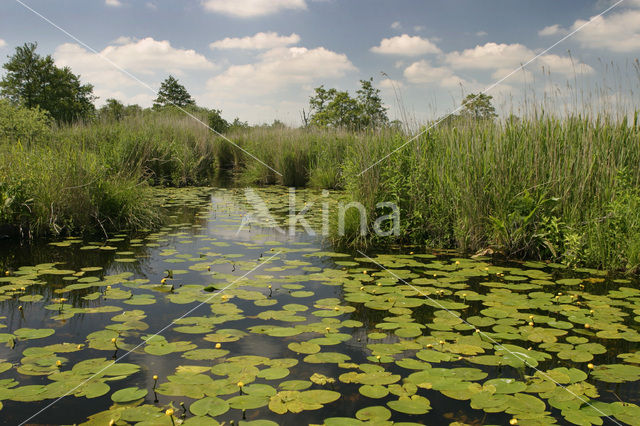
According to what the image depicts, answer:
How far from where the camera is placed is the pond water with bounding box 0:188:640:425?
1.97m

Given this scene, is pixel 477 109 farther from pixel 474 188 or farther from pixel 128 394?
pixel 128 394

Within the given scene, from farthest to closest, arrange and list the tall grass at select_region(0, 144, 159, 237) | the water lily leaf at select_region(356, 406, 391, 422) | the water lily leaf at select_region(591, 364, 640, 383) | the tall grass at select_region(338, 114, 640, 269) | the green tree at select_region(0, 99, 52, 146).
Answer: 1. the green tree at select_region(0, 99, 52, 146)
2. the tall grass at select_region(0, 144, 159, 237)
3. the tall grass at select_region(338, 114, 640, 269)
4. the water lily leaf at select_region(591, 364, 640, 383)
5. the water lily leaf at select_region(356, 406, 391, 422)

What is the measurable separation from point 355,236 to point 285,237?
0.94 meters

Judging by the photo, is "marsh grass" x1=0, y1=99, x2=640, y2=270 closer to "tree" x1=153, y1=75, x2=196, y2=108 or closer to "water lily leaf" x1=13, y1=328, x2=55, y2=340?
"water lily leaf" x1=13, y1=328, x2=55, y2=340

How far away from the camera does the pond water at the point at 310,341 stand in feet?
6.48

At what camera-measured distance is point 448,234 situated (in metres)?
5.12

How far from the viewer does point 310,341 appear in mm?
2639

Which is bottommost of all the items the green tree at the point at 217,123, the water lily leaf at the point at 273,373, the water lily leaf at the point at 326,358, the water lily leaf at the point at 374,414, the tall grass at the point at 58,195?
the water lily leaf at the point at 374,414

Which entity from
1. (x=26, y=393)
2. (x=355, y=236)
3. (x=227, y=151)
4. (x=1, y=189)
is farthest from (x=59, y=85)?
(x=26, y=393)

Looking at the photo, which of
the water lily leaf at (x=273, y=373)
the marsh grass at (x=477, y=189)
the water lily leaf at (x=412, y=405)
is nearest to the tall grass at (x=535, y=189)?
the marsh grass at (x=477, y=189)

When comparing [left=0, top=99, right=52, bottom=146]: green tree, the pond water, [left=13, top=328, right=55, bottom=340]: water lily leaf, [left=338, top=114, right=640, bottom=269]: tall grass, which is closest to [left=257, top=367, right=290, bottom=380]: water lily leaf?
the pond water

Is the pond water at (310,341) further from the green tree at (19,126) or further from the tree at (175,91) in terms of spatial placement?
Result: the tree at (175,91)

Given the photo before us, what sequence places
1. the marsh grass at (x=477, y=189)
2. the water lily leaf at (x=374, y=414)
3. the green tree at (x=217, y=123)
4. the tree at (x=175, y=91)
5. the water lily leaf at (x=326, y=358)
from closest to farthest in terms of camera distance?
the water lily leaf at (x=374, y=414) → the water lily leaf at (x=326, y=358) → the marsh grass at (x=477, y=189) → the green tree at (x=217, y=123) → the tree at (x=175, y=91)

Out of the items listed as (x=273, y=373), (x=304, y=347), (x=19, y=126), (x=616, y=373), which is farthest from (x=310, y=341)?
(x=19, y=126)
